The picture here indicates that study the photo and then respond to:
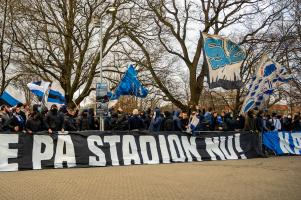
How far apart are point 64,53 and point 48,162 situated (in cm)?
1701

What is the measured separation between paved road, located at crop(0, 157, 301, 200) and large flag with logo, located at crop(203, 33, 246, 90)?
4480 mm

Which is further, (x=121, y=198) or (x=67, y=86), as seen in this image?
(x=67, y=86)

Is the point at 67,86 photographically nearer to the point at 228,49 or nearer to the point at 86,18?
the point at 86,18

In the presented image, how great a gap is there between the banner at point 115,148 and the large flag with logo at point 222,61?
7.35 feet

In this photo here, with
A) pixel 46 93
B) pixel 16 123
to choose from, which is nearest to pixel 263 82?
pixel 46 93

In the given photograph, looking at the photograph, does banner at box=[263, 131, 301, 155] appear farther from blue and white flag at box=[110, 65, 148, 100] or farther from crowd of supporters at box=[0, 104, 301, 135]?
blue and white flag at box=[110, 65, 148, 100]

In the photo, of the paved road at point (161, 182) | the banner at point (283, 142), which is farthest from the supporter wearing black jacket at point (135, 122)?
the banner at point (283, 142)

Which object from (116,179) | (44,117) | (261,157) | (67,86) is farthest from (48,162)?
(67,86)

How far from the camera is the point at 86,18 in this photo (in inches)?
1107

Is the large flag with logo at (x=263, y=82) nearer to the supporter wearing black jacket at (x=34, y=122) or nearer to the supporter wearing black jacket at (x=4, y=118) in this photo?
the supporter wearing black jacket at (x=34, y=122)

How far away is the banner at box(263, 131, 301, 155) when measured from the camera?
1886 cm

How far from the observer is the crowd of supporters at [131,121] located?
571 inches

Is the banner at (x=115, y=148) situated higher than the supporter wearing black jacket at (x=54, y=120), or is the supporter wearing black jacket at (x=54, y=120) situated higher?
the supporter wearing black jacket at (x=54, y=120)

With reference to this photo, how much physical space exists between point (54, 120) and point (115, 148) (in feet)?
7.50
